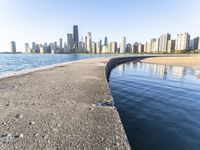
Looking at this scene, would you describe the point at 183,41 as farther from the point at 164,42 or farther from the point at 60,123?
the point at 60,123

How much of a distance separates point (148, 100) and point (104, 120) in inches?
178

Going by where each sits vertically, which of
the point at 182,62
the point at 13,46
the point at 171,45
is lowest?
the point at 182,62

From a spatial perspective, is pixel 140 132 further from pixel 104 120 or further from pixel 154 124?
pixel 104 120

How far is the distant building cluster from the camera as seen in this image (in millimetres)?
111637

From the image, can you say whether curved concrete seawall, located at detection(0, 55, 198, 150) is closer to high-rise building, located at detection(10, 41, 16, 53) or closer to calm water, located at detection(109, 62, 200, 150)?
calm water, located at detection(109, 62, 200, 150)

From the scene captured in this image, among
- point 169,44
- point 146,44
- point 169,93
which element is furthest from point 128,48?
point 169,93

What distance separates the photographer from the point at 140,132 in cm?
413

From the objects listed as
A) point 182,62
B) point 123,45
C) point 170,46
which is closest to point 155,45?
point 170,46

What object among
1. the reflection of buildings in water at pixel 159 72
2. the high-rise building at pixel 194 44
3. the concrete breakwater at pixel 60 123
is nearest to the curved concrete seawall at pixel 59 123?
the concrete breakwater at pixel 60 123

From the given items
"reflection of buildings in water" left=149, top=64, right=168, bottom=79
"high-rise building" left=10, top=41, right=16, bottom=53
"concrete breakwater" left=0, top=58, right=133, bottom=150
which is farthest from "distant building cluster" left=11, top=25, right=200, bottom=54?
"concrete breakwater" left=0, top=58, right=133, bottom=150

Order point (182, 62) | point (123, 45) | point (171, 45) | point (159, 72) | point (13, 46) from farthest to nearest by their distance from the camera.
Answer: point (13, 46) → point (123, 45) → point (171, 45) → point (182, 62) → point (159, 72)

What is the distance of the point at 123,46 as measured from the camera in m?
142

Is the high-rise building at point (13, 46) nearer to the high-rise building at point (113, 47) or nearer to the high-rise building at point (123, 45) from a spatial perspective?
the high-rise building at point (113, 47)

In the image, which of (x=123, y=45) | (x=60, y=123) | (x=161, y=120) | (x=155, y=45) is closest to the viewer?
(x=60, y=123)
